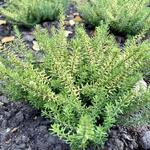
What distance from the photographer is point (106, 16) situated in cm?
331

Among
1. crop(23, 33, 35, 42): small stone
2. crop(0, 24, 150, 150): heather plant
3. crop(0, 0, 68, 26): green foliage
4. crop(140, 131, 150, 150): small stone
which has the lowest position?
crop(23, 33, 35, 42): small stone

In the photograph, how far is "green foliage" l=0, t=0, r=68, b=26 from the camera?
3.55 metres

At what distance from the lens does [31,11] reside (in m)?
3.65

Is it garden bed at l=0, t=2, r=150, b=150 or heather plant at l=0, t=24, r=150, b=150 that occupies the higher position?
heather plant at l=0, t=24, r=150, b=150

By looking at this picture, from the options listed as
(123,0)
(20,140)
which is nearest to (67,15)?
(123,0)

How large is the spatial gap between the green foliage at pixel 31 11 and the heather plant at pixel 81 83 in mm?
1062

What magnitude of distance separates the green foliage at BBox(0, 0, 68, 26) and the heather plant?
1062 millimetres

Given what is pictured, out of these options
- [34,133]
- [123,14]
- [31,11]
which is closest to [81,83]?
[34,133]

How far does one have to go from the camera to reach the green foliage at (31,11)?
3555 mm

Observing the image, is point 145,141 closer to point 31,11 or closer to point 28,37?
point 28,37

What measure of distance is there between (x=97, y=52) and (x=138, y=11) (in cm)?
104

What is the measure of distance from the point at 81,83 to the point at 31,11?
1480 mm

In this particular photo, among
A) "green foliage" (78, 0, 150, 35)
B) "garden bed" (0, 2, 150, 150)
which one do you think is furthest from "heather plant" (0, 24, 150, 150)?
"green foliage" (78, 0, 150, 35)

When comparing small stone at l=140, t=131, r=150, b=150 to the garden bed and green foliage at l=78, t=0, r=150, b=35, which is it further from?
green foliage at l=78, t=0, r=150, b=35
